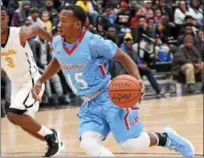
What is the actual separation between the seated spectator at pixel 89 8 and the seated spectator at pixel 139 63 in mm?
1808

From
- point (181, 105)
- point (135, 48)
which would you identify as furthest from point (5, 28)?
point (135, 48)

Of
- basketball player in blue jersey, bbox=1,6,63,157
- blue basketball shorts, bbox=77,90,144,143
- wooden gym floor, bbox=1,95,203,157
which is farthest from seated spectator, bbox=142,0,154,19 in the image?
blue basketball shorts, bbox=77,90,144,143

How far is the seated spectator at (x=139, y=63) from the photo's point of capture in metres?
16.1

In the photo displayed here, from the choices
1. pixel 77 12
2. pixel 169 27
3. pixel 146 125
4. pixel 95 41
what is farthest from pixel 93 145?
pixel 169 27

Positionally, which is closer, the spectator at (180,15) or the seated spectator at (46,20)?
the seated spectator at (46,20)

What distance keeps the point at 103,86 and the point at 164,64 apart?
11681 mm

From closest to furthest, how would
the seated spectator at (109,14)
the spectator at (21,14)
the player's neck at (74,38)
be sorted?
1. the player's neck at (74,38)
2. the spectator at (21,14)
3. the seated spectator at (109,14)

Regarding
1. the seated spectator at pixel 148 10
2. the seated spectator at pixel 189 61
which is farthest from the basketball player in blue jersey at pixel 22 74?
the seated spectator at pixel 148 10

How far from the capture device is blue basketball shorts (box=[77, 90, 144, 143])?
20.9ft

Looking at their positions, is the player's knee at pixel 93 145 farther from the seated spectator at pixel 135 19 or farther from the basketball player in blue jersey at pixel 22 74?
the seated spectator at pixel 135 19

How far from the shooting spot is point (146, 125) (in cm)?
1179

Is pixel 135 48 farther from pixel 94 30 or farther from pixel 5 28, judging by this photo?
pixel 5 28

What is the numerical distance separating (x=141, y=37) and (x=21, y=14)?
335 cm

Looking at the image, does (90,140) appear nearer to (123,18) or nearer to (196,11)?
(123,18)
